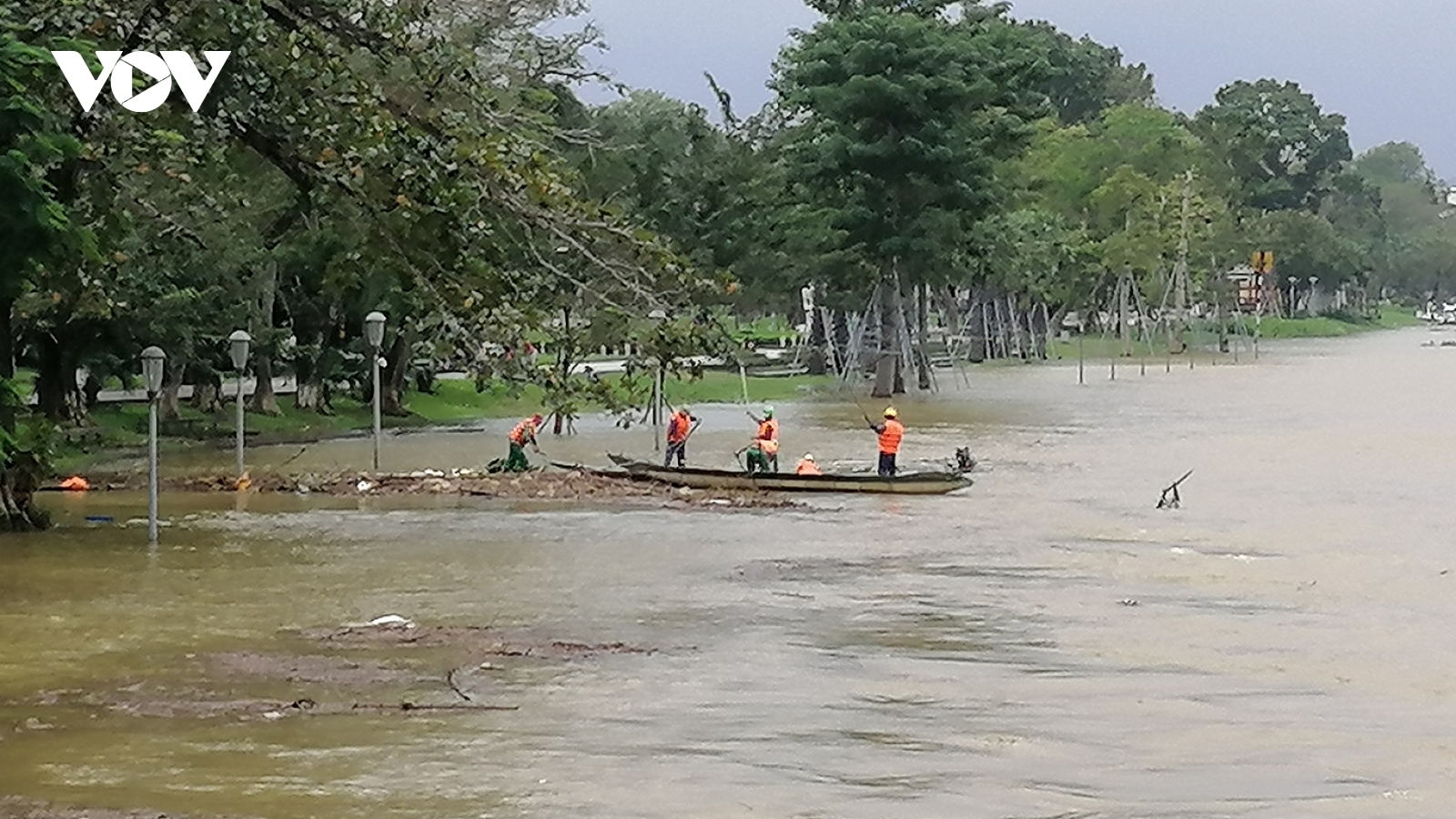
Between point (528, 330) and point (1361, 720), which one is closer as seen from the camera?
point (1361, 720)

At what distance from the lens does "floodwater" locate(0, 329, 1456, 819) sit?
13.1 m

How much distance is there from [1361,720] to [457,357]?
40.2ft

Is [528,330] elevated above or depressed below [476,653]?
above

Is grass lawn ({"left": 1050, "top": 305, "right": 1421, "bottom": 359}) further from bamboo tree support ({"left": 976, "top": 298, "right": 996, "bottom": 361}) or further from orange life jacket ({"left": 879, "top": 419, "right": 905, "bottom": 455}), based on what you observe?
orange life jacket ({"left": 879, "top": 419, "right": 905, "bottom": 455})

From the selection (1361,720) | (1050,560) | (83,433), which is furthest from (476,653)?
(83,433)

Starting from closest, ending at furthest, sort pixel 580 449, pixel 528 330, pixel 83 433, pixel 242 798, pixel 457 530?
pixel 242 798
pixel 528 330
pixel 457 530
pixel 83 433
pixel 580 449

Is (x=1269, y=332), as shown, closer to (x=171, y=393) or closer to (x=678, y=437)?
(x=171, y=393)

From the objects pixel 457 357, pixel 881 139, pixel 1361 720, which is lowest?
pixel 1361 720

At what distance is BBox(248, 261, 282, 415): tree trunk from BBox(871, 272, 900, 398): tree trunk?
70.7 ft

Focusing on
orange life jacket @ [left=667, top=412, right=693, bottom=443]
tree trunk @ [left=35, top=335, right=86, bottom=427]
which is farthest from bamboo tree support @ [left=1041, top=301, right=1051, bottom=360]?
orange life jacket @ [left=667, top=412, right=693, bottom=443]

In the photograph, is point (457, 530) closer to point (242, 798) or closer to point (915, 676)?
point (915, 676)

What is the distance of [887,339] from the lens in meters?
66.9

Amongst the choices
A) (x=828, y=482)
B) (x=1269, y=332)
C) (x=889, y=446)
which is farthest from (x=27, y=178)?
(x=1269, y=332)

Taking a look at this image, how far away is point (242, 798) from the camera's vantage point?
12406 mm
